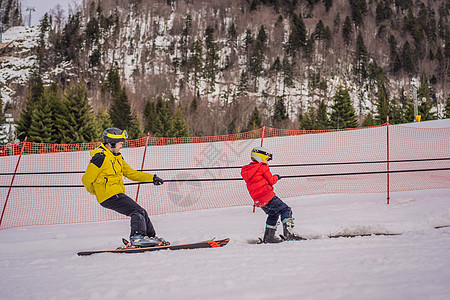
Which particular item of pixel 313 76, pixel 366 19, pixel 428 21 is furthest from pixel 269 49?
pixel 428 21

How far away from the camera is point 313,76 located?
82000 millimetres

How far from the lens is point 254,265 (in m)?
3.45

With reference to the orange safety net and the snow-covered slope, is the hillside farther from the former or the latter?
the orange safety net

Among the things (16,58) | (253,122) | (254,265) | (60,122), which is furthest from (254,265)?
(16,58)

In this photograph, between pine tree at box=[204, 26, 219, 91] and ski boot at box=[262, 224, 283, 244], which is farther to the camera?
pine tree at box=[204, 26, 219, 91]

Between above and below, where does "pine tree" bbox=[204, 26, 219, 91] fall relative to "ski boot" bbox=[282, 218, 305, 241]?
above

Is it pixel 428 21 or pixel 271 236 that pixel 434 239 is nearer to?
pixel 271 236

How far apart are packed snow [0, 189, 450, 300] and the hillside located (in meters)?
62.6

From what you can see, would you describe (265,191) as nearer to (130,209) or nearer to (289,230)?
(289,230)

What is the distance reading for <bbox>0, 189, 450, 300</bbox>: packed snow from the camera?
107 inches

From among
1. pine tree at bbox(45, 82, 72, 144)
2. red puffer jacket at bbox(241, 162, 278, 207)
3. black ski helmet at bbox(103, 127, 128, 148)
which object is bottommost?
red puffer jacket at bbox(241, 162, 278, 207)

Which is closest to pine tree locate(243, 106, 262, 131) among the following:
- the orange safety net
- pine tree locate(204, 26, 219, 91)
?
pine tree locate(204, 26, 219, 91)

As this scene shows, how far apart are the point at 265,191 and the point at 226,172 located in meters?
9.53

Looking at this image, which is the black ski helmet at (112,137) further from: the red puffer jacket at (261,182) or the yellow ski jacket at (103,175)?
the red puffer jacket at (261,182)
